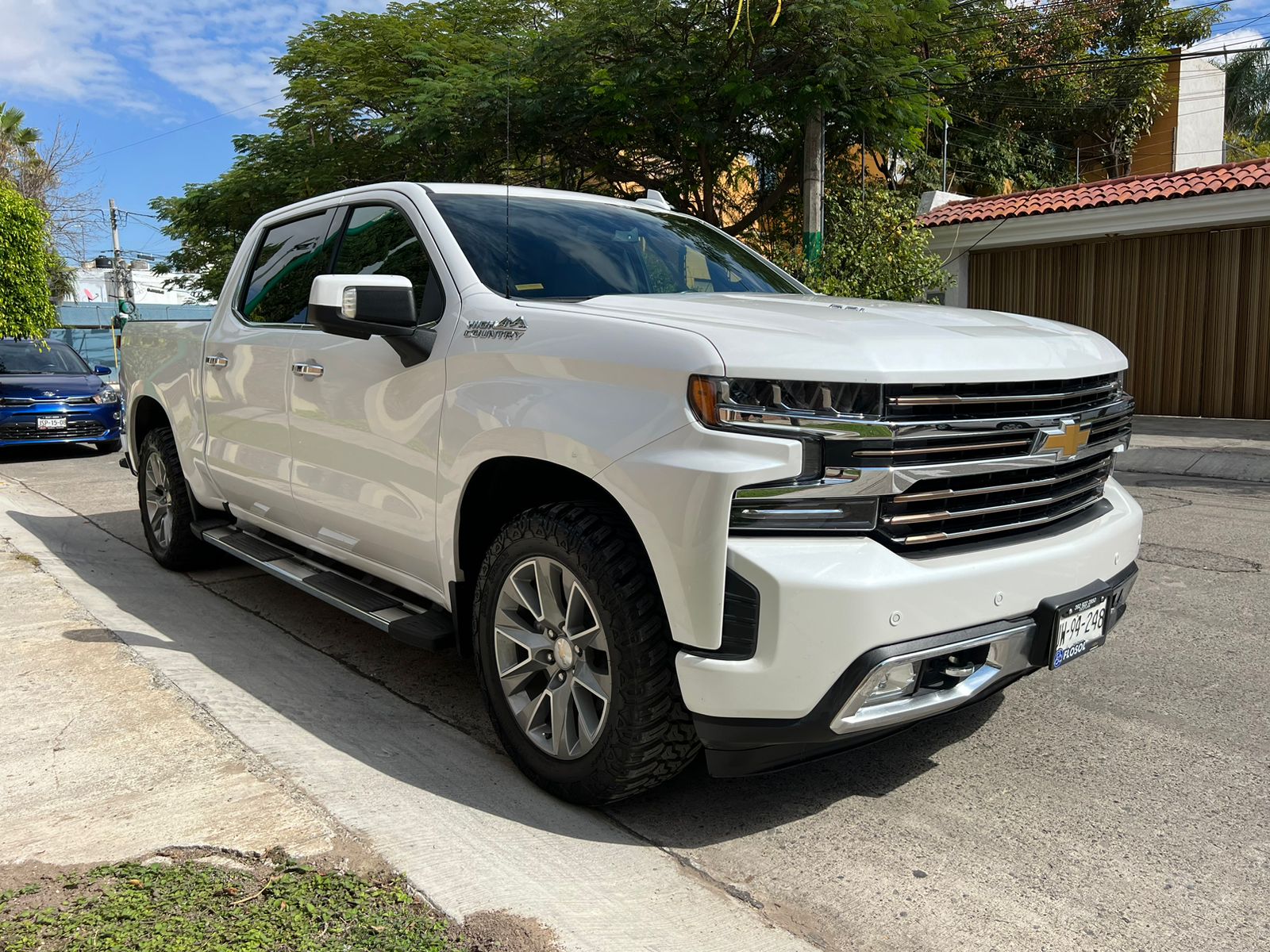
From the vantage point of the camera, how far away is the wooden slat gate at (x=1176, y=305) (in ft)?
50.1

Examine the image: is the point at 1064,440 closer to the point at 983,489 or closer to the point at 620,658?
the point at 983,489

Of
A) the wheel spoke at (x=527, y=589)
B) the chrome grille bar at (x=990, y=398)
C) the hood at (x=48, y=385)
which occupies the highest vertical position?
the chrome grille bar at (x=990, y=398)

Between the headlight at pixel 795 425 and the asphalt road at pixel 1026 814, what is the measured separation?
38.1 inches

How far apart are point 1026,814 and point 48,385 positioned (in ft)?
44.4

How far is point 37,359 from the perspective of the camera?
14.5 m

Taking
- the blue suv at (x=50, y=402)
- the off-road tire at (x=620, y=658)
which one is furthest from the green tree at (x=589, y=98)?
the off-road tire at (x=620, y=658)

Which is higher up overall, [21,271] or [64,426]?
[21,271]

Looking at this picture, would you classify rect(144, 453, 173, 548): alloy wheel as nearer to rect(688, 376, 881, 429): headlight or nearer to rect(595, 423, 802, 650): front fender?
rect(595, 423, 802, 650): front fender

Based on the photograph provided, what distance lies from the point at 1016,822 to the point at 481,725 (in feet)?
6.05

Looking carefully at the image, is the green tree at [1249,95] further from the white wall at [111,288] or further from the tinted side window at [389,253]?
the white wall at [111,288]

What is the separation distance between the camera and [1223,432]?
1388 cm

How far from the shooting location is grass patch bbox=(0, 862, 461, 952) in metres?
2.34

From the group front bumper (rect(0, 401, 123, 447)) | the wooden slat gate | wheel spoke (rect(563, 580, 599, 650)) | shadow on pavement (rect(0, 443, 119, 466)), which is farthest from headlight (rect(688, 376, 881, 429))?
the wooden slat gate

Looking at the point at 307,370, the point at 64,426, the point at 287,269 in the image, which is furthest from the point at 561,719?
the point at 64,426
